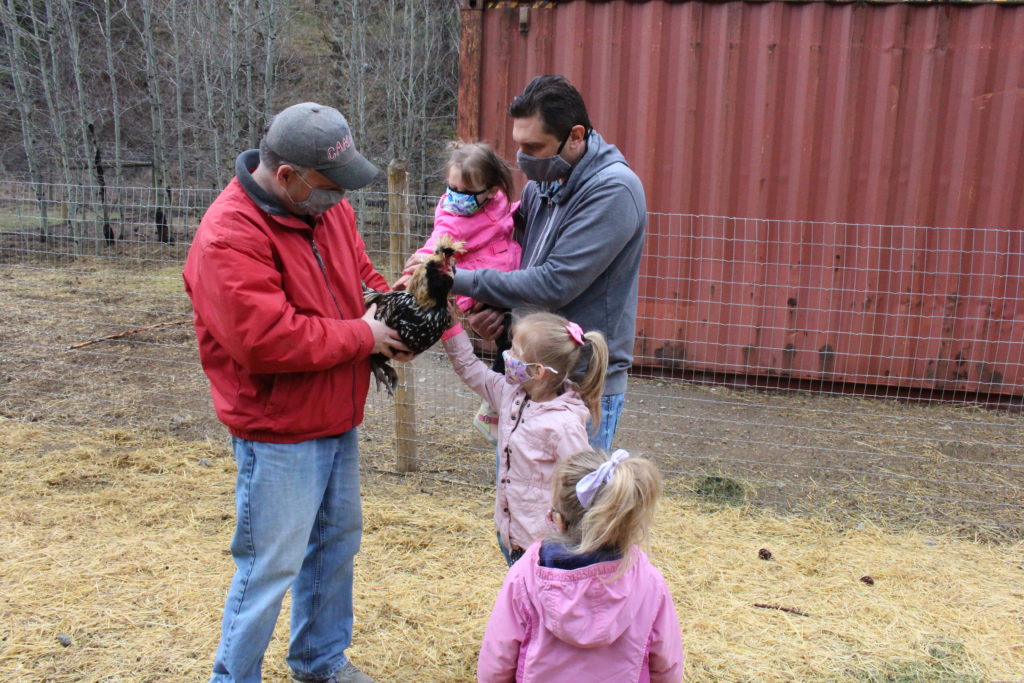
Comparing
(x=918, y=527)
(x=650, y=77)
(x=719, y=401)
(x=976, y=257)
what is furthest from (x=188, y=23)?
(x=918, y=527)

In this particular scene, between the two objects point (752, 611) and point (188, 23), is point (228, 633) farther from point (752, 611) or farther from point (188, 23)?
point (188, 23)

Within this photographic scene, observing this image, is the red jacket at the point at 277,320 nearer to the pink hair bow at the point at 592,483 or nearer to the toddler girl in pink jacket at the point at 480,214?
the toddler girl in pink jacket at the point at 480,214

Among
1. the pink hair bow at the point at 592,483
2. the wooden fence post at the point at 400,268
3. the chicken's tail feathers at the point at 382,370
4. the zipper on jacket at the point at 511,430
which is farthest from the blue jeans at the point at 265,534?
the wooden fence post at the point at 400,268

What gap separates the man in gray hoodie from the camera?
2500 millimetres

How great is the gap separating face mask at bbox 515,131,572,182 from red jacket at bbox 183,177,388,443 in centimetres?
63

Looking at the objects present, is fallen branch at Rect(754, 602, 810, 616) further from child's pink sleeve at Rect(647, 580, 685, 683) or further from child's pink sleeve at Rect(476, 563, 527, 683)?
child's pink sleeve at Rect(476, 563, 527, 683)

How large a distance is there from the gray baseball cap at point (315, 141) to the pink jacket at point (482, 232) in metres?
0.74

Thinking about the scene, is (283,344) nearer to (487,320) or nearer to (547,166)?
(487,320)

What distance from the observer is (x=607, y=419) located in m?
2.70

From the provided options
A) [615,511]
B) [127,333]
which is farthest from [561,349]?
[127,333]

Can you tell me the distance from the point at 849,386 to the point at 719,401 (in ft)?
4.06

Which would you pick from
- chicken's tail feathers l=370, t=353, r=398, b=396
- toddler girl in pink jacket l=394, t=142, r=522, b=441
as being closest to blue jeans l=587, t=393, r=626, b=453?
toddler girl in pink jacket l=394, t=142, r=522, b=441

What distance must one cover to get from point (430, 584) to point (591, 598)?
2108 mm

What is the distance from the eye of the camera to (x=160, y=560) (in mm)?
3949
